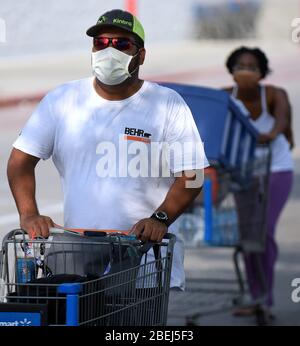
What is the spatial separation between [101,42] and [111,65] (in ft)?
0.44

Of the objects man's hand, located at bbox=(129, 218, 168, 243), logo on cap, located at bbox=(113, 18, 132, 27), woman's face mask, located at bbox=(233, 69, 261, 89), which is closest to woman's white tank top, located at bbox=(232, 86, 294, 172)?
woman's face mask, located at bbox=(233, 69, 261, 89)

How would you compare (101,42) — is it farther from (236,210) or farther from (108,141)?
(236,210)

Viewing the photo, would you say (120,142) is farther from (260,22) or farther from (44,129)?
(260,22)

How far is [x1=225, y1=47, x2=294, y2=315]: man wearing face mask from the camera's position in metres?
9.33

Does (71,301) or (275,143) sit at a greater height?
(275,143)

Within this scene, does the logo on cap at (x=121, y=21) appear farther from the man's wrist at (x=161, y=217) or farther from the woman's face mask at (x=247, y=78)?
the woman's face mask at (x=247, y=78)

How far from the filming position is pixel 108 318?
5.29 meters

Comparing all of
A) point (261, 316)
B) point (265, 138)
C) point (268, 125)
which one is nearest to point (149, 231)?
point (261, 316)

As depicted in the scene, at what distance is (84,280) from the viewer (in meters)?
5.13

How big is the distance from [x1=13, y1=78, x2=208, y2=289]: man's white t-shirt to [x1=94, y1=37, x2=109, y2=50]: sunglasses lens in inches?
7.7

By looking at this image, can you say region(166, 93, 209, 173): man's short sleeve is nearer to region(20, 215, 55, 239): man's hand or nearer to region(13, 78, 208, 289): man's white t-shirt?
region(13, 78, 208, 289): man's white t-shirt

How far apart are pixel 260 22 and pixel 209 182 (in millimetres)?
19074

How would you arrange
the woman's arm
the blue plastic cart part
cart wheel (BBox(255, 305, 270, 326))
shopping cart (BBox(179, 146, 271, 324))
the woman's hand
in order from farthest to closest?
1. the woman's arm
2. the woman's hand
3. cart wheel (BBox(255, 305, 270, 326))
4. shopping cart (BBox(179, 146, 271, 324))
5. the blue plastic cart part

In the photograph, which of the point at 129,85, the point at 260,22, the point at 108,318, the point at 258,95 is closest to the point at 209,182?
the point at 258,95
